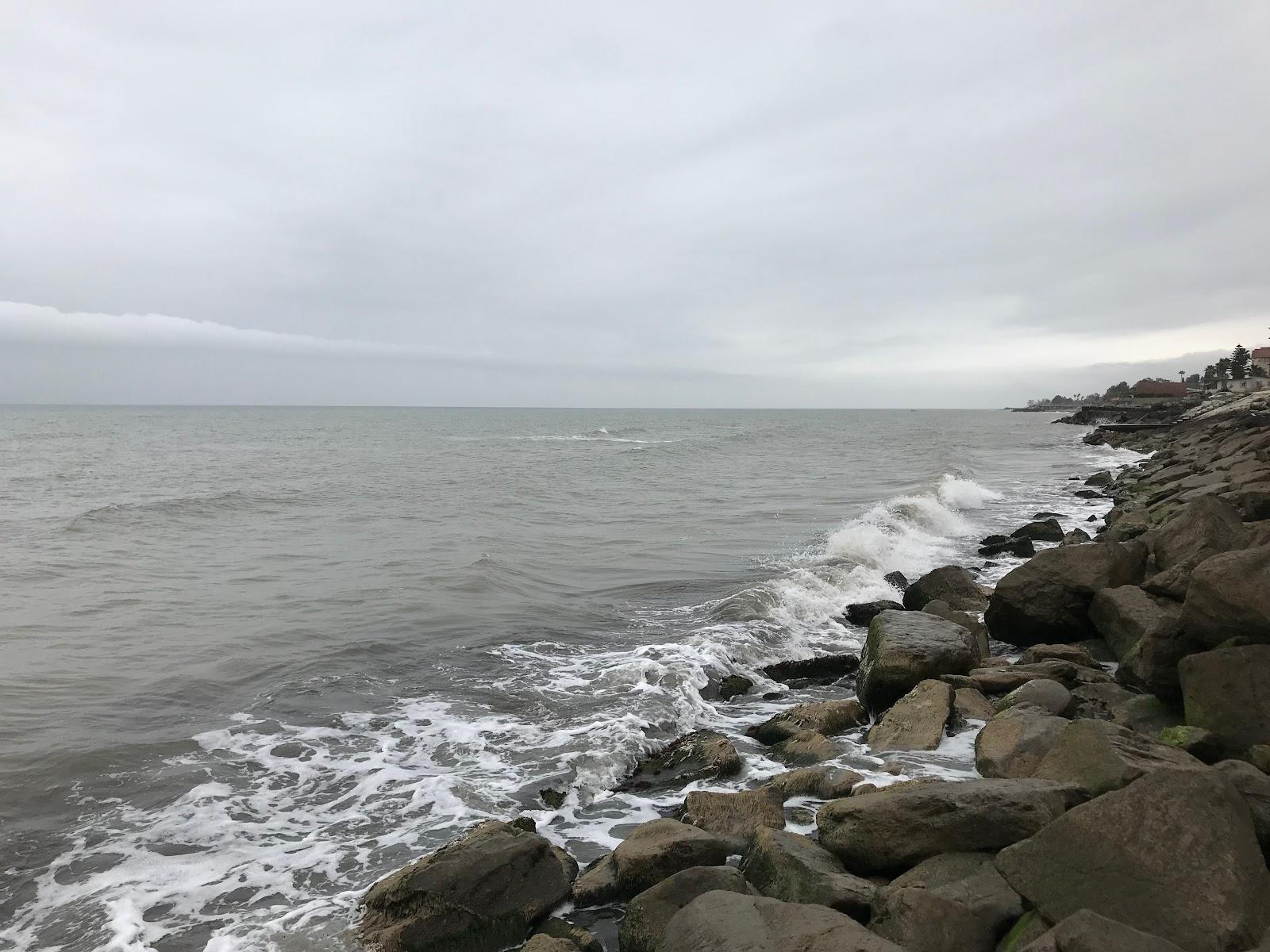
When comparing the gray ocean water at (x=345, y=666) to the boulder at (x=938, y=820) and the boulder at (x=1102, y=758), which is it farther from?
the boulder at (x=938, y=820)

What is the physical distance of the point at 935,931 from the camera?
4.02 m

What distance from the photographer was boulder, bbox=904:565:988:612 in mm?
12008

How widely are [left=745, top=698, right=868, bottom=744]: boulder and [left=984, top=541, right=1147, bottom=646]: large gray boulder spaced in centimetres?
337

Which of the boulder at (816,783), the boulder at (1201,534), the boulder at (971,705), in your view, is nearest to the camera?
the boulder at (816,783)

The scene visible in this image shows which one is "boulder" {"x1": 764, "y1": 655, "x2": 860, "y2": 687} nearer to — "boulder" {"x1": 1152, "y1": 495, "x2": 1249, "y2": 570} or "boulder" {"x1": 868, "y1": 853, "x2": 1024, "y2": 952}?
"boulder" {"x1": 1152, "y1": 495, "x2": 1249, "y2": 570}

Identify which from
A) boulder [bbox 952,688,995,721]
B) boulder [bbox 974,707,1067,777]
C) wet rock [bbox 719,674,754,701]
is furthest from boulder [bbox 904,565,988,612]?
boulder [bbox 974,707,1067,777]

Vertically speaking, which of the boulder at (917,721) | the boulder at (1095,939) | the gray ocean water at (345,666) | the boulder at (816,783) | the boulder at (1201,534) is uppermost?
the boulder at (1201,534)

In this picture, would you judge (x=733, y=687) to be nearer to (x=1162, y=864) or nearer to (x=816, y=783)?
(x=816, y=783)

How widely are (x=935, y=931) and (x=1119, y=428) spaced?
68.2 m

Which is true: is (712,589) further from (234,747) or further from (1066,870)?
(1066,870)

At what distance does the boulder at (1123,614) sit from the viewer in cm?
859

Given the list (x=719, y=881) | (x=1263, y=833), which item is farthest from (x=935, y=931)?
A: (x=1263, y=833)

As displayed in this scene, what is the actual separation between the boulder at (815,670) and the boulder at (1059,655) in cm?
202

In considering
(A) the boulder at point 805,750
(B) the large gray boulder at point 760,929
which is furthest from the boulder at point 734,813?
(B) the large gray boulder at point 760,929
